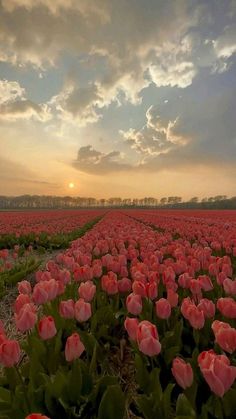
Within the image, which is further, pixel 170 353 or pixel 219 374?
pixel 170 353

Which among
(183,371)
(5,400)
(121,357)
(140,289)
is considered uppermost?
(140,289)

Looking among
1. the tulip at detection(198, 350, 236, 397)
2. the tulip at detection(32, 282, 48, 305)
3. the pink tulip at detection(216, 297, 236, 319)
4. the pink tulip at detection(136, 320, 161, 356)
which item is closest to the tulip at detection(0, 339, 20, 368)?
the pink tulip at detection(136, 320, 161, 356)

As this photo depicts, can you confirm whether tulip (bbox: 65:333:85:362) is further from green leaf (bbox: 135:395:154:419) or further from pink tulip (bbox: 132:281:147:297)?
pink tulip (bbox: 132:281:147:297)

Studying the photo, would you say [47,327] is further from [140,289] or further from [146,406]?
[140,289]

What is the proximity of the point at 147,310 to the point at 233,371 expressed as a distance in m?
1.65

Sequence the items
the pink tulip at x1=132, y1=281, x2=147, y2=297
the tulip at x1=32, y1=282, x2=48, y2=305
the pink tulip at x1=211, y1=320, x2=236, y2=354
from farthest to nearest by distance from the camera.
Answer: the pink tulip at x1=132, y1=281, x2=147, y2=297
the tulip at x1=32, y1=282, x2=48, y2=305
the pink tulip at x1=211, y1=320, x2=236, y2=354

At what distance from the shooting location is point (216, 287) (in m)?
3.96

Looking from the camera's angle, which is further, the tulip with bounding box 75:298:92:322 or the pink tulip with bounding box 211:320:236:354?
the tulip with bounding box 75:298:92:322

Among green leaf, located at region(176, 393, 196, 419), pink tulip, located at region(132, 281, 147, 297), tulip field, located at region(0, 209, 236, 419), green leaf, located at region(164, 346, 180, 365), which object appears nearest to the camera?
green leaf, located at region(176, 393, 196, 419)

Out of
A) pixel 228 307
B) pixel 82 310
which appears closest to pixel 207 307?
pixel 228 307

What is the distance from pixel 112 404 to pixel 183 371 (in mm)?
417

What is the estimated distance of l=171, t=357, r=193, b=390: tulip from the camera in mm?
1831

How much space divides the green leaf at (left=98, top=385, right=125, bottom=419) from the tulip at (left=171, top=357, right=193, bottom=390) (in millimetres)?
322

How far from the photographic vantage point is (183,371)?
6.07 ft
